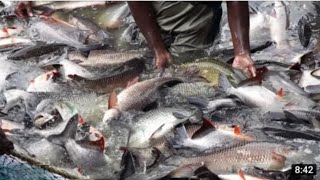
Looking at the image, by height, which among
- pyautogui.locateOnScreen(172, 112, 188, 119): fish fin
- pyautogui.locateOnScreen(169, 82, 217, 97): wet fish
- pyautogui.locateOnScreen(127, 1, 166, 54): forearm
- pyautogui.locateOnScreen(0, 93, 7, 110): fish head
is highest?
pyautogui.locateOnScreen(127, 1, 166, 54): forearm

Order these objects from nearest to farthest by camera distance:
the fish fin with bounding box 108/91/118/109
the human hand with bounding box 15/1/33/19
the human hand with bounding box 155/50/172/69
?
1. the fish fin with bounding box 108/91/118/109
2. the human hand with bounding box 155/50/172/69
3. the human hand with bounding box 15/1/33/19

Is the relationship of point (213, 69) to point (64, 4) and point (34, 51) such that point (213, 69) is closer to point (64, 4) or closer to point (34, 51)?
point (34, 51)

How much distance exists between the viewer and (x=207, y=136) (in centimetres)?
430

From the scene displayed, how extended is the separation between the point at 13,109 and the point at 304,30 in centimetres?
250

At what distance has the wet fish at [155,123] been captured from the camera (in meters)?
4.35

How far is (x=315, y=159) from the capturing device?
409 centimetres

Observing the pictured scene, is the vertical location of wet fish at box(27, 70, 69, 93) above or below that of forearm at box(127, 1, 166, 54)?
below

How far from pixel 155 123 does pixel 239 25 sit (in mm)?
1243

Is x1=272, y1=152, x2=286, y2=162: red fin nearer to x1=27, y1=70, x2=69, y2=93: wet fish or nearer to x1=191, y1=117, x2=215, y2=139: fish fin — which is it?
x1=191, y1=117, x2=215, y2=139: fish fin

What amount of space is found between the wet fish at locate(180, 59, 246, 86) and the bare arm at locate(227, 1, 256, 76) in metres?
0.13

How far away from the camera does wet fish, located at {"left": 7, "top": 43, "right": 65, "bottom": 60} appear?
552 centimetres

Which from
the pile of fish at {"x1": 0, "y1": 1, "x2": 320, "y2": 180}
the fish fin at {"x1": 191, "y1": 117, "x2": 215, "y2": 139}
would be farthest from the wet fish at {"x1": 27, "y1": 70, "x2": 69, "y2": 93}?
the fish fin at {"x1": 191, "y1": 117, "x2": 215, "y2": 139}

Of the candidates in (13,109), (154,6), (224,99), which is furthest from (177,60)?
(13,109)

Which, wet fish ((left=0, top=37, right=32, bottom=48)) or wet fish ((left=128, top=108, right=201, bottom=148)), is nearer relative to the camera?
wet fish ((left=128, top=108, right=201, bottom=148))
